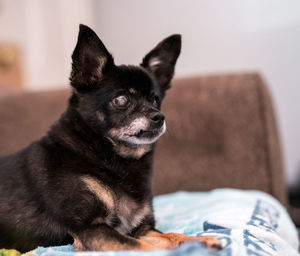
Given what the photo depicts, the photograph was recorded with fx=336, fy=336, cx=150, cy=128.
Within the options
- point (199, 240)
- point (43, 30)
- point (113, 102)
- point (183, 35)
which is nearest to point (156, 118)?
point (113, 102)

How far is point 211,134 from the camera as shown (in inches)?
98.5

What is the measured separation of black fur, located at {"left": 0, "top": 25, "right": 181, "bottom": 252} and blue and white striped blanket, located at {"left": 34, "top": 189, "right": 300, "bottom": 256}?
15 cm

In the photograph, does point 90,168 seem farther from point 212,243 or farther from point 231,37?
point 231,37

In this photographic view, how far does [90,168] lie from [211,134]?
1292mm

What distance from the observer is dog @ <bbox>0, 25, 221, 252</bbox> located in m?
1.33

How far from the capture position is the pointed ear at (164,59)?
5.72ft

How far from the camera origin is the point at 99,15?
12.9 ft

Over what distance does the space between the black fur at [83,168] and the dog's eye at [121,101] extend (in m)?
0.02

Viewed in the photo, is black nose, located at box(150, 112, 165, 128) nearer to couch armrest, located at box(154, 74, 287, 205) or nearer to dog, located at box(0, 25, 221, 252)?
dog, located at box(0, 25, 221, 252)

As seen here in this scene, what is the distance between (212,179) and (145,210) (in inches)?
42.7

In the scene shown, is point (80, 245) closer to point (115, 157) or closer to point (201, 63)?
point (115, 157)

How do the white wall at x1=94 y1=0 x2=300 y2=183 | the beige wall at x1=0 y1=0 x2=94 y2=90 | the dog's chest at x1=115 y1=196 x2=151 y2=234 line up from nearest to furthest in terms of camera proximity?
the dog's chest at x1=115 y1=196 x2=151 y2=234 < the white wall at x1=94 y1=0 x2=300 y2=183 < the beige wall at x1=0 y1=0 x2=94 y2=90

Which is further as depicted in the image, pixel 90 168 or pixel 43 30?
pixel 43 30

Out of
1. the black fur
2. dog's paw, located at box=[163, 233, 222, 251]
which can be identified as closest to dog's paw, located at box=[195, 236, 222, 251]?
dog's paw, located at box=[163, 233, 222, 251]
